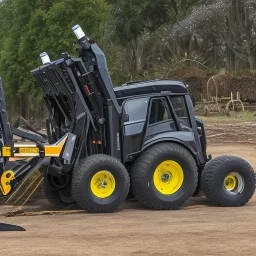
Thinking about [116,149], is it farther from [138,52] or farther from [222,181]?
[138,52]

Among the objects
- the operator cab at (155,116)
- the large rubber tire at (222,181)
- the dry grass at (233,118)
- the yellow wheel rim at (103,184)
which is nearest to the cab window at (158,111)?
the operator cab at (155,116)

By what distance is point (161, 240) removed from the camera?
9297 millimetres

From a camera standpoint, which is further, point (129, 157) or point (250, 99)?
point (250, 99)

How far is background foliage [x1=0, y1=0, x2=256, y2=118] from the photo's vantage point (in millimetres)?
48250

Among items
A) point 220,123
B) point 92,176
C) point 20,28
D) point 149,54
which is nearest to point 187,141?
point 92,176

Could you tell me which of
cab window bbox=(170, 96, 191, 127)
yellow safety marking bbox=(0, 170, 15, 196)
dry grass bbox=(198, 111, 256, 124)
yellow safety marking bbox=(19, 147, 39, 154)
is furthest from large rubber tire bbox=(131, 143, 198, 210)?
dry grass bbox=(198, 111, 256, 124)

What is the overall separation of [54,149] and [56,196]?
1.32 metres

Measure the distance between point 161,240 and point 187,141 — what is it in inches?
149

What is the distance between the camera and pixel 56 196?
13.4 metres

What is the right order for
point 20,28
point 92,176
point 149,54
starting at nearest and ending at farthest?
point 92,176 → point 20,28 → point 149,54

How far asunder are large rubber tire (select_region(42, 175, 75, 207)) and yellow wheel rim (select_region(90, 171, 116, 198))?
3.76 ft

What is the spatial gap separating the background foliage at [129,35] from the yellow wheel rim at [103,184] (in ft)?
107

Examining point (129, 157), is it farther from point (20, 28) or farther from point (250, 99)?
point (20, 28)

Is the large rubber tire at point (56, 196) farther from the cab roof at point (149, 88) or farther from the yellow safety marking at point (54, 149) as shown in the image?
the cab roof at point (149, 88)
